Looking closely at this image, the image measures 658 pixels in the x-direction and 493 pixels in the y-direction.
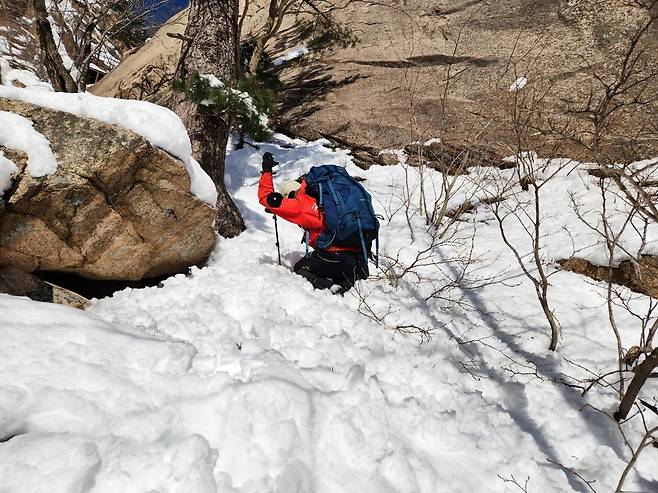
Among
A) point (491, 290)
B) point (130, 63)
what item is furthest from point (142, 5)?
point (491, 290)

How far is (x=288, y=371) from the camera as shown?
7.09 ft

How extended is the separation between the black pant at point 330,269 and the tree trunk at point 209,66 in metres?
1.32

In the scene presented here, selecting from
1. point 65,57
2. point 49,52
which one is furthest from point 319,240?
point 65,57

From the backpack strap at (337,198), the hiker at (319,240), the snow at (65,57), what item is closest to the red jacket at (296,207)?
the hiker at (319,240)

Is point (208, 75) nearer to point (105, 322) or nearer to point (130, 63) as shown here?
point (105, 322)

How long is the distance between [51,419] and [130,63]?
44.4ft

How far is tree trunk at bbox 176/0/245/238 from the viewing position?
14.9 feet

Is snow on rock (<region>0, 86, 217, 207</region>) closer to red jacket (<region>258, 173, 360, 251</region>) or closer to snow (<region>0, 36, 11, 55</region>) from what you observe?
red jacket (<region>258, 173, 360, 251</region>)

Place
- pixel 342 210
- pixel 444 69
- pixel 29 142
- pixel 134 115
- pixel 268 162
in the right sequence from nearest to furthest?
pixel 29 142 → pixel 134 115 → pixel 342 210 → pixel 268 162 → pixel 444 69

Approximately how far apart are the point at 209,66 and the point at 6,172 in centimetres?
274

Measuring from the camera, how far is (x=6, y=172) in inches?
100

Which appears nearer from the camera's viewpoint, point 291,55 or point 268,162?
point 268,162

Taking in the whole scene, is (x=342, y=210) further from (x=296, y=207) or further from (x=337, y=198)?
(x=296, y=207)

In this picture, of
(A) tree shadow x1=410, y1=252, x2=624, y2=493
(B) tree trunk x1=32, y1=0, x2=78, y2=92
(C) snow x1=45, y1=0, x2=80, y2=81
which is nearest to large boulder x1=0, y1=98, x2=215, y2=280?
(B) tree trunk x1=32, y1=0, x2=78, y2=92
